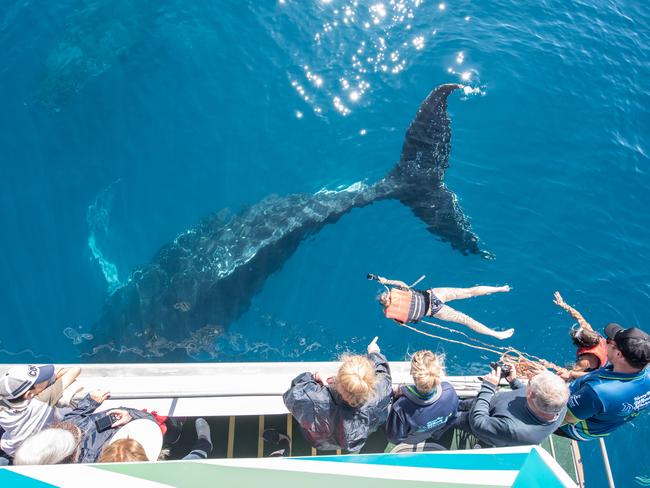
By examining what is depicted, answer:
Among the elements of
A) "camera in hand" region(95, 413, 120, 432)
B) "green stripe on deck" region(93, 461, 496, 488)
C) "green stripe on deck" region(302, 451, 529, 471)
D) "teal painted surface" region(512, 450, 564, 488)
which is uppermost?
"green stripe on deck" region(93, 461, 496, 488)

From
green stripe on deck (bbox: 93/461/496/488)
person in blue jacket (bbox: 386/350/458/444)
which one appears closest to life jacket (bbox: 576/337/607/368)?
person in blue jacket (bbox: 386/350/458/444)

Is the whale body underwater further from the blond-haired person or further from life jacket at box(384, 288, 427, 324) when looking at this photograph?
the blond-haired person

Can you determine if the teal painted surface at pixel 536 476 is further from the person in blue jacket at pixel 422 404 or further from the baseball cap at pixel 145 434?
the baseball cap at pixel 145 434

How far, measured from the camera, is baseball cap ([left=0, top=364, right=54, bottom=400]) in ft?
15.8

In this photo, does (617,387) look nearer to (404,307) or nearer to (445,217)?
(404,307)

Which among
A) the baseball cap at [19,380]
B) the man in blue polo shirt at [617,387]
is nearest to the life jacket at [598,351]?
the man in blue polo shirt at [617,387]

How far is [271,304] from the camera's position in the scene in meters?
10.7

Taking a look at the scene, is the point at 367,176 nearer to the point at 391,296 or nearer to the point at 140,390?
the point at 391,296

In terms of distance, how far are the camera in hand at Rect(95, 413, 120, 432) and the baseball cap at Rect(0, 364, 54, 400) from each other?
726 mm

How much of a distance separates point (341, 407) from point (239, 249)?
6.23 meters

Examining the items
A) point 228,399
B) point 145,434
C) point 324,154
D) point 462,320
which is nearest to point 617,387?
point 462,320

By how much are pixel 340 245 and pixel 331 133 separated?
2979 millimetres

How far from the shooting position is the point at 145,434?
498cm

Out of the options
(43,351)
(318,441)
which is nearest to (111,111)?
(43,351)
